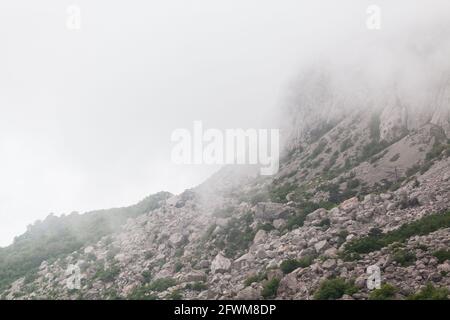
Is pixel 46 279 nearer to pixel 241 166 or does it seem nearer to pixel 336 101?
pixel 241 166

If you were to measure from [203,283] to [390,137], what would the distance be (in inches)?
1300

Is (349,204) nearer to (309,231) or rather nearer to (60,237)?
(309,231)

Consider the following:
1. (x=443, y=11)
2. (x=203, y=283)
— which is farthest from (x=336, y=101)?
(x=203, y=283)

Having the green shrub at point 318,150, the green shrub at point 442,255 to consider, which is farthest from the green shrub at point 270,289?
the green shrub at point 318,150

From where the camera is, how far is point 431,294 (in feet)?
91.9

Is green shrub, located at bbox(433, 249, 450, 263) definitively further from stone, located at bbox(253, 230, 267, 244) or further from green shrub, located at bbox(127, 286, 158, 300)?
green shrub, located at bbox(127, 286, 158, 300)

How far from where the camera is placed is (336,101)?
85.1 metres

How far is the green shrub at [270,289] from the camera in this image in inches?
1409

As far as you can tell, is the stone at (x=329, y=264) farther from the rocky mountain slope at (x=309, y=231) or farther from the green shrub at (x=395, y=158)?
the green shrub at (x=395, y=158)

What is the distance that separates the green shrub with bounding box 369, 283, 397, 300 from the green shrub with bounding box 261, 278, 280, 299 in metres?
7.97

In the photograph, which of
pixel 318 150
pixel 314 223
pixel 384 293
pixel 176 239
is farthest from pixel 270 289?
pixel 318 150

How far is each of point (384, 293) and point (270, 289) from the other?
30.3ft

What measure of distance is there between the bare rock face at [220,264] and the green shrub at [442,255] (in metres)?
20.3
